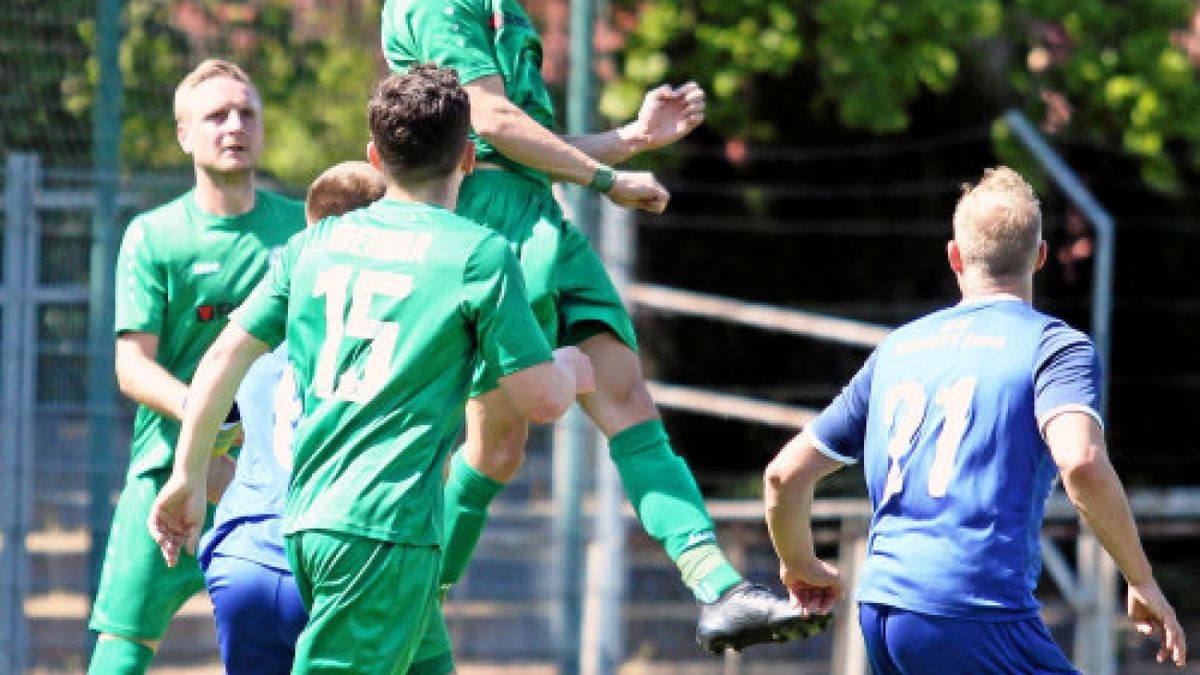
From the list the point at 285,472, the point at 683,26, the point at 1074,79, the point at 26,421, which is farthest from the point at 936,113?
the point at 285,472

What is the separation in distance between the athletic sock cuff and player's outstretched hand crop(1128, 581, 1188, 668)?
161 centimetres

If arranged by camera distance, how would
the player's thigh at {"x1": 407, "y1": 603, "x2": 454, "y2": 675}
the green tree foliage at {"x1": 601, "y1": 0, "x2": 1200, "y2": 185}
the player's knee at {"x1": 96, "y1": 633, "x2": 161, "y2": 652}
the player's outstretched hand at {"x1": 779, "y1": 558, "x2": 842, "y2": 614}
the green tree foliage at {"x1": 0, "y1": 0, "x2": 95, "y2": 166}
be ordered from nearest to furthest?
1. the player's outstretched hand at {"x1": 779, "y1": 558, "x2": 842, "y2": 614}
2. the player's thigh at {"x1": 407, "y1": 603, "x2": 454, "y2": 675}
3. the player's knee at {"x1": 96, "y1": 633, "x2": 161, "y2": 652}
4. the green tree foliage at {"x1": 0, "y1": 0, "x2": 95, "y2": 166}
5. the green tree foliage at {"x1": 601, "y1": 0, "x2": 1200, "y2": 185}

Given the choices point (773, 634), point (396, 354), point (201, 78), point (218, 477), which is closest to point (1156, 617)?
point (773, 634)

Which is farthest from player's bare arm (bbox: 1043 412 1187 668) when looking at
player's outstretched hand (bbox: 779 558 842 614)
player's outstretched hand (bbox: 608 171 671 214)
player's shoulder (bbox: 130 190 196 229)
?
player's shoulder (bbox: 130 190 196 229)

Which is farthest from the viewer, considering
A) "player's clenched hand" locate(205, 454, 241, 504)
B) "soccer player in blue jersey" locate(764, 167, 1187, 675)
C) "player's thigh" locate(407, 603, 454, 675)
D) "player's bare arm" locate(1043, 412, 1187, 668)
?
"player's clenched hand" locate(205, 454, 241, 504)

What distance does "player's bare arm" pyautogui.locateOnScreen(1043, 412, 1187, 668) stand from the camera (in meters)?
4.57

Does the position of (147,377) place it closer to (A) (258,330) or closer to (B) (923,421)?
(A) (258,330)

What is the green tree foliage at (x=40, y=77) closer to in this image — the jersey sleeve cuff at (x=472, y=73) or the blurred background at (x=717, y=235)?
the blurred background at (x=717, y=235)

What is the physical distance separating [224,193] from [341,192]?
1.02 metres

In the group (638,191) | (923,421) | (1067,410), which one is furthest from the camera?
(638,191)

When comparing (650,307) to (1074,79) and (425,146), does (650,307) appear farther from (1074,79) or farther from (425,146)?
(425,146)

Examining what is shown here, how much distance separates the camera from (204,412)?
490 cm

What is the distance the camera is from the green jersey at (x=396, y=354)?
4.73m

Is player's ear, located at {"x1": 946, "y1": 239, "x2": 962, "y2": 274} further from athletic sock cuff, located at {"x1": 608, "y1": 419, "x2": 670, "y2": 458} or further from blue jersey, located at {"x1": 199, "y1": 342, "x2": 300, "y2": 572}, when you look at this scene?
blue jersey, located at {"x1": 199, "y1": 342, "x2": 300, "y2": 572}
